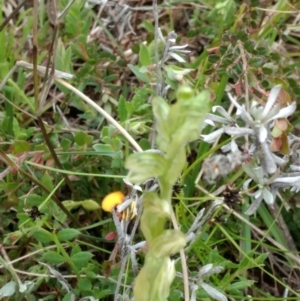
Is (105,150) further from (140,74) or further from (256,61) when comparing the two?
(256,61)

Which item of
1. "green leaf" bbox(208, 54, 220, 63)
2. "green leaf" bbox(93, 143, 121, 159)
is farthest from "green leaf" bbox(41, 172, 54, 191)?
"green leaf" bbox(208, 54, 220, 63)

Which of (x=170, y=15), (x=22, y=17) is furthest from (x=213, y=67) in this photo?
(x=22, y=17)

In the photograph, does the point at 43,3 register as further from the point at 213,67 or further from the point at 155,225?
the point at 155,225

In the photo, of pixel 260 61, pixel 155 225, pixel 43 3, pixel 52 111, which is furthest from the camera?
pixel 43 3

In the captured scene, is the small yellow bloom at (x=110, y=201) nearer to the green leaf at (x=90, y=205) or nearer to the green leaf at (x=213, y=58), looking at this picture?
the green leaf at (x=90, y=205)

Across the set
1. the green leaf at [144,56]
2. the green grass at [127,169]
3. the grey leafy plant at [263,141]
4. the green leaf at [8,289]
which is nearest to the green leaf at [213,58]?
the green grass at [127,169]

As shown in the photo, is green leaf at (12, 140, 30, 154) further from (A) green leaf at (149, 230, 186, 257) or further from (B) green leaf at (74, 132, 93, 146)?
(A) green leaf at (149, 230, 186, 257)
